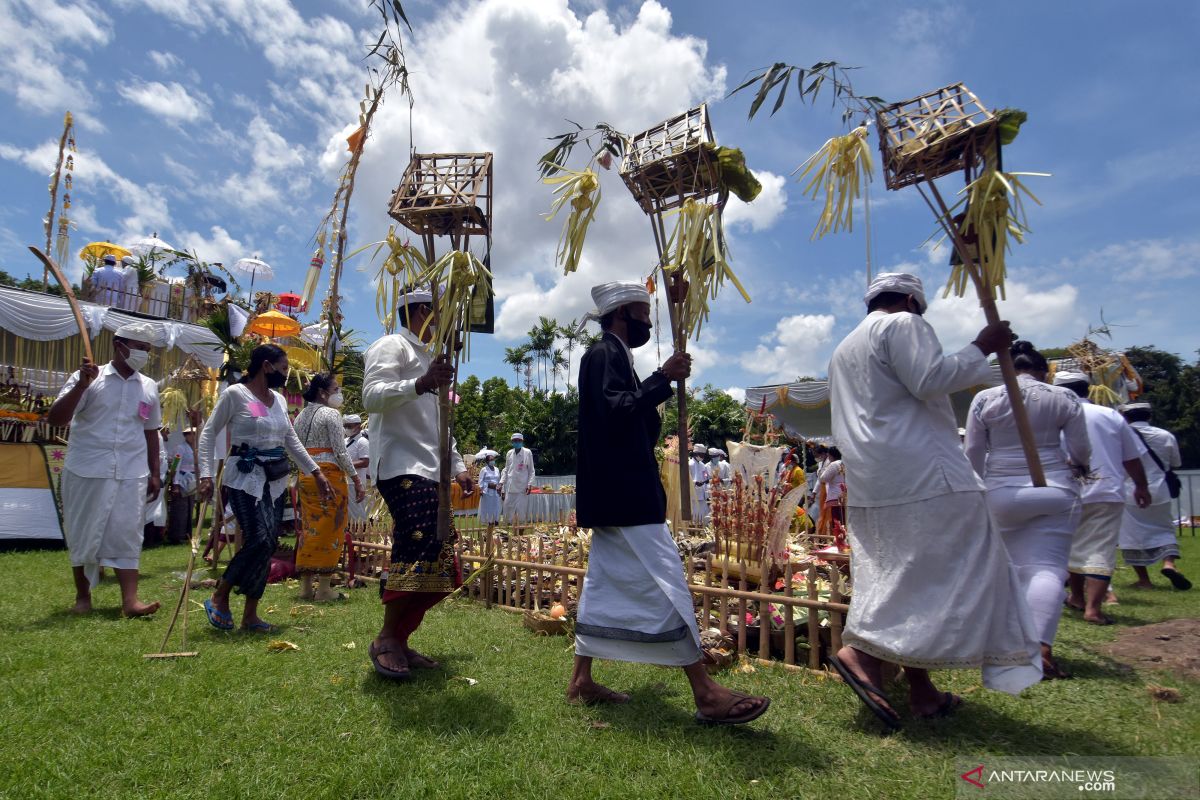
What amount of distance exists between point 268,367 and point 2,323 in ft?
32.5

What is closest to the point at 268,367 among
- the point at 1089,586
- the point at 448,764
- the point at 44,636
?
the point at 44,636

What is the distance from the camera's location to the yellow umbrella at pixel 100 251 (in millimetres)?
18094

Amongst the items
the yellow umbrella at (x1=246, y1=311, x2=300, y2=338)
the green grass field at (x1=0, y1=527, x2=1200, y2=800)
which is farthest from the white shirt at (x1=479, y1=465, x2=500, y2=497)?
the green grass field at (x1=0, y1=527, x2=1200, y2=800)

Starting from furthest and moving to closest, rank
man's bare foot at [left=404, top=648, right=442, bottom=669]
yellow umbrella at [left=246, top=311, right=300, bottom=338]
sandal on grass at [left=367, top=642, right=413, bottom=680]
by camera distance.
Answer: yellow umbrella at [left=246, top=311, right=300, bottom=338] < man's bare foot at [left=404, top=648, right=442, bottom=669] < sandal on grass at [left=367, top=642, right=413, bottom=680]

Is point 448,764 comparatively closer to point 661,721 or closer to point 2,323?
point 661,721

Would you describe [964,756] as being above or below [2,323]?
below

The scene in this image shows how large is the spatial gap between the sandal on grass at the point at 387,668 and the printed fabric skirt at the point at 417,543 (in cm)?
28

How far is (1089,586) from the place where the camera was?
204 inches

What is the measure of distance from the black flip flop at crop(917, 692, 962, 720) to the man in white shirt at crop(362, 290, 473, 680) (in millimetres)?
2261

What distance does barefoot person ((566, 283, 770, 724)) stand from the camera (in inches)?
113

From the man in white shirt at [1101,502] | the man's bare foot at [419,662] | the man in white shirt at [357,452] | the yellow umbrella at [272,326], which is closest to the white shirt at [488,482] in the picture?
the man in white shirt at [357,452]

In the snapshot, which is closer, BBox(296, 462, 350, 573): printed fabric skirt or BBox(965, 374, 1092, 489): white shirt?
BBox(965, 374, 1092, 489): white shirt

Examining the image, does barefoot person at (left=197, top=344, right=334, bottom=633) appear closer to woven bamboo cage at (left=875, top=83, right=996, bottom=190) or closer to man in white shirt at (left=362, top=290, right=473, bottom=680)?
man in white shirt at (left=362, top=290, right=473, bottom=680)

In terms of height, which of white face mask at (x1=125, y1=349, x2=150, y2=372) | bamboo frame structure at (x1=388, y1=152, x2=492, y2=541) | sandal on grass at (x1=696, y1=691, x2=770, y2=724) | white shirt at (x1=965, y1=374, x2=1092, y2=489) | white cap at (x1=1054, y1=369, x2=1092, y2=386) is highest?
bamboo frame structure at (x1=388, y1=152, x2=492, y2=541)
